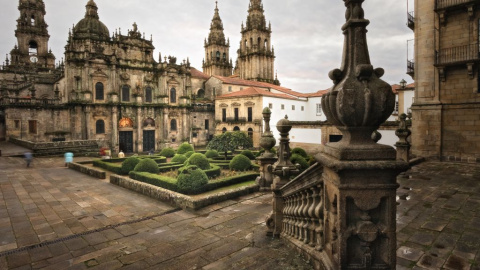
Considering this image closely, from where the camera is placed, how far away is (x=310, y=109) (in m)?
43.3

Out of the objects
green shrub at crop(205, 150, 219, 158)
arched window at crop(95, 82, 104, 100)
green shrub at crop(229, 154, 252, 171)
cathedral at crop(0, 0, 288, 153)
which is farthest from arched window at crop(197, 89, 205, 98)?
green shrub at crop(229, 154, 252, 171)

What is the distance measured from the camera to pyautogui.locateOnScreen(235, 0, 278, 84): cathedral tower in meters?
54.9

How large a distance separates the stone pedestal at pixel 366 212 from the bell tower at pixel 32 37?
58.2 meters

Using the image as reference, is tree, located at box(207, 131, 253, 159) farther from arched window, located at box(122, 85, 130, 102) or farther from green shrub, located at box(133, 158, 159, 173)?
arched window, located at box(122, 85, 130, 102)

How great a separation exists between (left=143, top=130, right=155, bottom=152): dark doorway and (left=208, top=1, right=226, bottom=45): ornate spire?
116 ft

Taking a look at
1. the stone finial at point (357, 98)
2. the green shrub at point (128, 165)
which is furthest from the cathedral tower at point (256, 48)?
the stone finial at point (357, 98)

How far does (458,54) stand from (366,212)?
1587 centimetres

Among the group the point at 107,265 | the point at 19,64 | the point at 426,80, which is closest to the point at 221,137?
the point at 426,80

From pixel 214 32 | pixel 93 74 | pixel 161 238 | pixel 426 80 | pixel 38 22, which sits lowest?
pixel 161 238

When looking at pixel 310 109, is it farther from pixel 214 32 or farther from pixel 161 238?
pixel 161 238

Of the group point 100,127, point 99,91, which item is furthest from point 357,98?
point 99,91

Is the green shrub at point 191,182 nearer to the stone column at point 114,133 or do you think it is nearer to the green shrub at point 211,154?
the green shrub at point 211,154

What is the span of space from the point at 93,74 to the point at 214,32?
126 feet

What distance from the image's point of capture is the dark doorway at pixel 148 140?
37.1 meters
